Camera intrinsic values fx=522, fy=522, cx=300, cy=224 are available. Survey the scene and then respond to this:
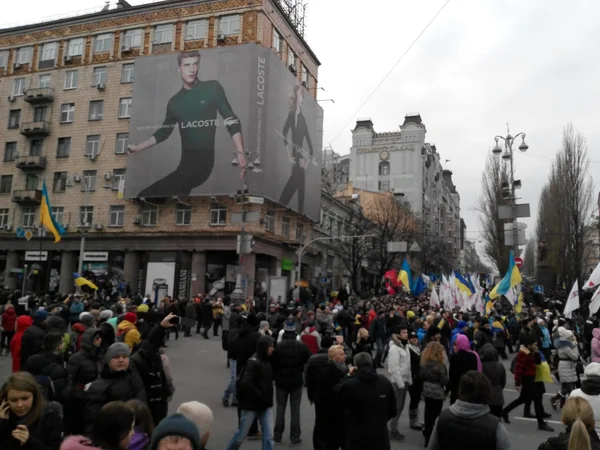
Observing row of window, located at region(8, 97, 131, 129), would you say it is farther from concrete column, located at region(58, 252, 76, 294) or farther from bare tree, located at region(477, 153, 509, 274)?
bare tree, located at region(477, 153, 509, 274)

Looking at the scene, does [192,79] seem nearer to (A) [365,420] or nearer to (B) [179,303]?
(B) [179,303]

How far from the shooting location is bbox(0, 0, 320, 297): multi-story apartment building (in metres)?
36.5

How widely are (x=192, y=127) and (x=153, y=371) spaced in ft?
106

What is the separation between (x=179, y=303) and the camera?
2253 cm

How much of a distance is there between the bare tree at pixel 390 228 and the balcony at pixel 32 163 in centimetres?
2960

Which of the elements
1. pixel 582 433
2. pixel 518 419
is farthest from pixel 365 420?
pixel 518 419

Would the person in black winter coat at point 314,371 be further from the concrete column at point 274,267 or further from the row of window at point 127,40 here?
the row of window at point 127,40

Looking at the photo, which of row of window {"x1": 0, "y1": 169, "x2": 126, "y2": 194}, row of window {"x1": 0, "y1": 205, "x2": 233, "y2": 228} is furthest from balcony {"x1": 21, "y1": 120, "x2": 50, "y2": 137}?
row of window {"x1": 0, "y1": 205, "x2": 233, "y2": 228}

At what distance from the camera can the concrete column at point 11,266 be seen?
41000 millimetres

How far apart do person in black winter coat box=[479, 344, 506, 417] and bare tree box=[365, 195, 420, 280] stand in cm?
3884

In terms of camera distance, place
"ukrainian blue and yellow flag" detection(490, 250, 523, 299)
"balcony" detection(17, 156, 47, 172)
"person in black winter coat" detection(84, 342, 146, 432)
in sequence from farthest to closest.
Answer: "balcony" detection(17, 156, 47, 172), "ukrainian blue and yellow flag" detection(490, 250, 523, 299), "person in black winter coat" detection(84, 342, 146, 432)

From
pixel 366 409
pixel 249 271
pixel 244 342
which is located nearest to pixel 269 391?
pixel 366 409

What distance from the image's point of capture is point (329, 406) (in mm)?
7059

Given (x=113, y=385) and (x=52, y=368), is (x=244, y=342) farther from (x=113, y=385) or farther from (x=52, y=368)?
(x=113, y=385)
